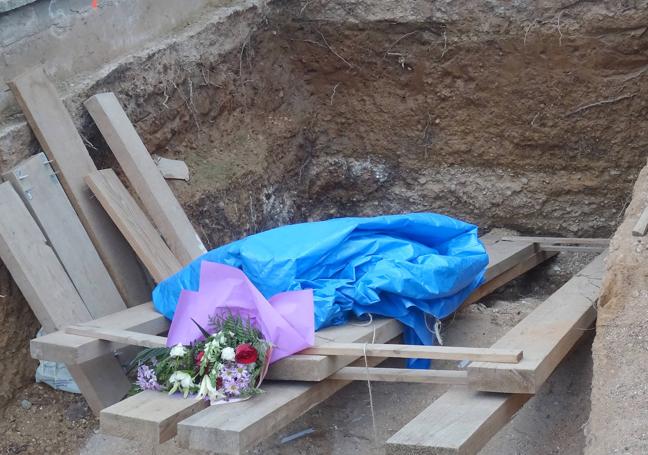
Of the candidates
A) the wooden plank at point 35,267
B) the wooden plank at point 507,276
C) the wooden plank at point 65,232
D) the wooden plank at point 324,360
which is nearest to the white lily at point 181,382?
the wooden plank at point 324,360

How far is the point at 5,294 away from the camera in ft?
13.9

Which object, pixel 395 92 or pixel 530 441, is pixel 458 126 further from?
pixel 530 441

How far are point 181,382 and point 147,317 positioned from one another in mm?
770

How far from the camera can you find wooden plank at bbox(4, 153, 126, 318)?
4266 millimetres

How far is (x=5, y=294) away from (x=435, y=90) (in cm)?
303

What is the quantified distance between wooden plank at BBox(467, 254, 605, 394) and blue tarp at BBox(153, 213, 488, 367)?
440 mm

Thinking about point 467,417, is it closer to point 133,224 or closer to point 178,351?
point 178,351

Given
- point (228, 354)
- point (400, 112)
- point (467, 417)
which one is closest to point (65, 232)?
point (228, 354)

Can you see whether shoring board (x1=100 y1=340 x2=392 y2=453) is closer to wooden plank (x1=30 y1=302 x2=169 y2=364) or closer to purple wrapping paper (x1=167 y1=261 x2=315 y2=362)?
purple wrapping paper (x1=167 y1=261 x2=315 y2=362)

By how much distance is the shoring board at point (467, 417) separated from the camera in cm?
292

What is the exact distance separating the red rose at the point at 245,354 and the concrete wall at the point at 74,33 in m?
1.81

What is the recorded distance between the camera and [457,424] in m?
3.07

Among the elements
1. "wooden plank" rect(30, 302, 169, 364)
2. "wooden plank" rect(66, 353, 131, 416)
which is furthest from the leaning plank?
"wooden plank" rect(66, 353, 131, 416)

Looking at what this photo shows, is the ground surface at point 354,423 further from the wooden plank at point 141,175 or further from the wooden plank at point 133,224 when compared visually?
the wooden plank at point 141,175
